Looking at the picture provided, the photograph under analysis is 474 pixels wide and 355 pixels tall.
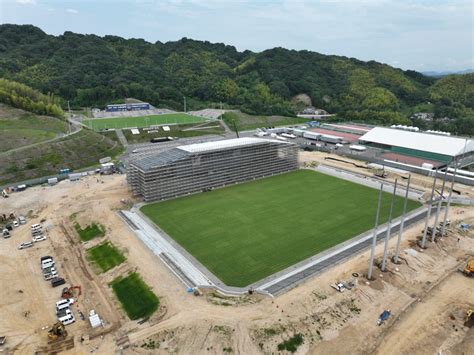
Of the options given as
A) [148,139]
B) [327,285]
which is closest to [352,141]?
[148,139]

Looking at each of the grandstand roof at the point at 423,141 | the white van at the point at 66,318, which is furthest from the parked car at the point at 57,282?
the grandstand roof at the point at 423,141

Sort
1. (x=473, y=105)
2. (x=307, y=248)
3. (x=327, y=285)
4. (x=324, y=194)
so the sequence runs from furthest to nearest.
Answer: (x=473, y=105) < (x=324, y=194) < (x=307, y=248) < (x=327, y=285)

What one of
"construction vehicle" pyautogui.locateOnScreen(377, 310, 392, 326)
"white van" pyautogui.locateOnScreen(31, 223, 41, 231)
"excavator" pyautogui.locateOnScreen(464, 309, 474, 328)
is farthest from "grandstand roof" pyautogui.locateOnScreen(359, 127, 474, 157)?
"white van" pyautogui.locateOnScreen(31, 223, 41, 231)

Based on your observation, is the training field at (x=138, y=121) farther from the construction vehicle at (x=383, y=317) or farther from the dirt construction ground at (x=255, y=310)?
the construction vehicle at (x=383, y=317)

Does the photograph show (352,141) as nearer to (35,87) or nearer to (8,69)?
(35,87)

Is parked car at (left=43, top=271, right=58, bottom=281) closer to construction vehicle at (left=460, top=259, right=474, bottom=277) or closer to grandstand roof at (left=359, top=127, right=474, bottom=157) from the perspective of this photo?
construction vehicle at (left=460, top=259, right=474, bottom=277)
